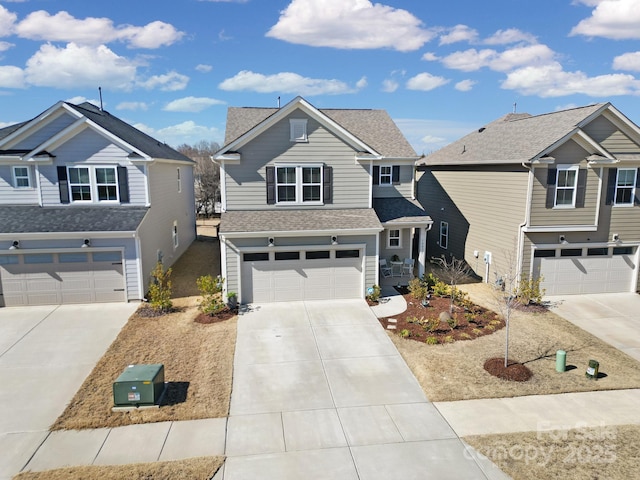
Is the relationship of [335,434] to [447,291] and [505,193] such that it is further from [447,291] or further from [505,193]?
[505,193]

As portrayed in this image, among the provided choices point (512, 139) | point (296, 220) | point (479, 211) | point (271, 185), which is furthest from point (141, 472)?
point (512, 139)

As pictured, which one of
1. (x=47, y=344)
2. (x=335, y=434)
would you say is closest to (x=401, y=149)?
(x=335, y=434)

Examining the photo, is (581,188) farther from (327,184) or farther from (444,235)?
(327,184)

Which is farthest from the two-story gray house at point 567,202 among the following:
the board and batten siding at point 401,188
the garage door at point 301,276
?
the garage door at point 301,276

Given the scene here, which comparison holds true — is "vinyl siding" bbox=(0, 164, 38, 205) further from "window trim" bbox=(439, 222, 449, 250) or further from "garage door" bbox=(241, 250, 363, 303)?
"window trim" bbox=(439, 222, 449, 250)

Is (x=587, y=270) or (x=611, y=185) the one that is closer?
(x=611, y=185)

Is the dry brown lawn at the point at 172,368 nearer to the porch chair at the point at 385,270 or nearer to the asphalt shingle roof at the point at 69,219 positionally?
the asphalt shingle roof at the point at 69,219

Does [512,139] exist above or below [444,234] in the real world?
above
